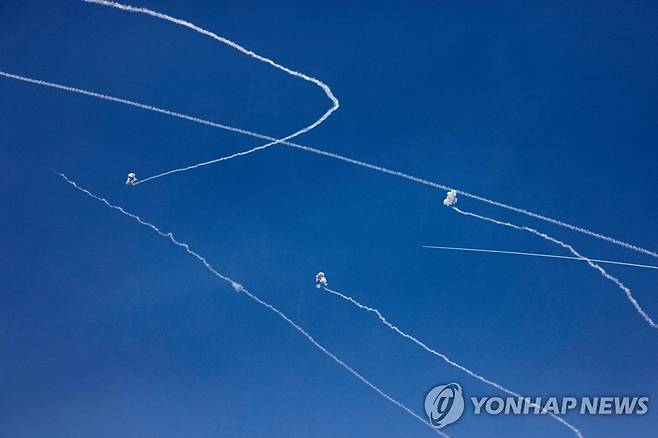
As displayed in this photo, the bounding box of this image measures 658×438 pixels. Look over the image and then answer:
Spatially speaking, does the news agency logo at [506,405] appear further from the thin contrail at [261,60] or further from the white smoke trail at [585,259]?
the thin contrail at [261,60]

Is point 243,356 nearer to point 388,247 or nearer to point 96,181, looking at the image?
point 388,247

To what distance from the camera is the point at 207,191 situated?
12.2 feet

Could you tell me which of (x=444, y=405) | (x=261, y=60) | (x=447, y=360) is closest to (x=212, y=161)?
(x=261, y=60)

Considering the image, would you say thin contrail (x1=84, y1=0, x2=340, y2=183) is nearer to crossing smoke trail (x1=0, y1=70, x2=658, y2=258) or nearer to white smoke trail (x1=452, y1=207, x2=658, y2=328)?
crossing smoke trail (x1=0, y1=70, x2=658, y2=258)

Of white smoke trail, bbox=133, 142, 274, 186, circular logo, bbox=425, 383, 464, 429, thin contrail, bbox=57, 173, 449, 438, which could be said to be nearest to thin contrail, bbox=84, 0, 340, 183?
white smoke trail, bbox=133, 142, 274, 186

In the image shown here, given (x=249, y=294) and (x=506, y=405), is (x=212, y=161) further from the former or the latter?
(x=506, y=405)

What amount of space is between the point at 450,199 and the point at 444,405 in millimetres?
1076

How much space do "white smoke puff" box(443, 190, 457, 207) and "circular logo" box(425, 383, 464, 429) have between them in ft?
3.11

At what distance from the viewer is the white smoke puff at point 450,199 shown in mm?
3607

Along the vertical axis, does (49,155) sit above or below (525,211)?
below

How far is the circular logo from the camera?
353 centimetres

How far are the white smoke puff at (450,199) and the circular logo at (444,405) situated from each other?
0.95 meters

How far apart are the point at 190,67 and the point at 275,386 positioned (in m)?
1.80

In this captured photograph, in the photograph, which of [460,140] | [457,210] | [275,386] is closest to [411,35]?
[460,140]
